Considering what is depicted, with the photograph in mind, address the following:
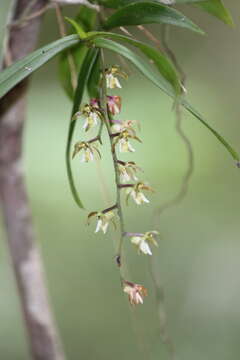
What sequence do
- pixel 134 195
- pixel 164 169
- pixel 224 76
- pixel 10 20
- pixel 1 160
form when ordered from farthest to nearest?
pixel 224 76 → pixel 164 169 → pixel 1 160 → pixel 10 20 → pixel 134 195

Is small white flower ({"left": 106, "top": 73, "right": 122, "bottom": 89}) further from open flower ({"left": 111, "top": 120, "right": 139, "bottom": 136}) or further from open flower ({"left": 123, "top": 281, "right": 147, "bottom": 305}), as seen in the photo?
open flower ({"left": 123, "top": 281, "right": 147, "bottom": 305})

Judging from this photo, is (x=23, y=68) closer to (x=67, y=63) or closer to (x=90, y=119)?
(x=90, y=119)

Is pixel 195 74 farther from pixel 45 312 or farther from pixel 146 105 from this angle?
pixel 45 312

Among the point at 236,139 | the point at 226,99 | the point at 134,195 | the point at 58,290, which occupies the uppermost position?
the point at 226,99

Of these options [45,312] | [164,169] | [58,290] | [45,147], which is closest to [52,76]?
[45,147]

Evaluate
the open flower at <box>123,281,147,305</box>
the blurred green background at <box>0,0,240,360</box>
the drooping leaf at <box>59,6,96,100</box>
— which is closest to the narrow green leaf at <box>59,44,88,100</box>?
the drooping leaf at <box>59,6,96,100</box>

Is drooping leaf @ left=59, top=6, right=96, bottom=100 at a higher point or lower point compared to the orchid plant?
higher
